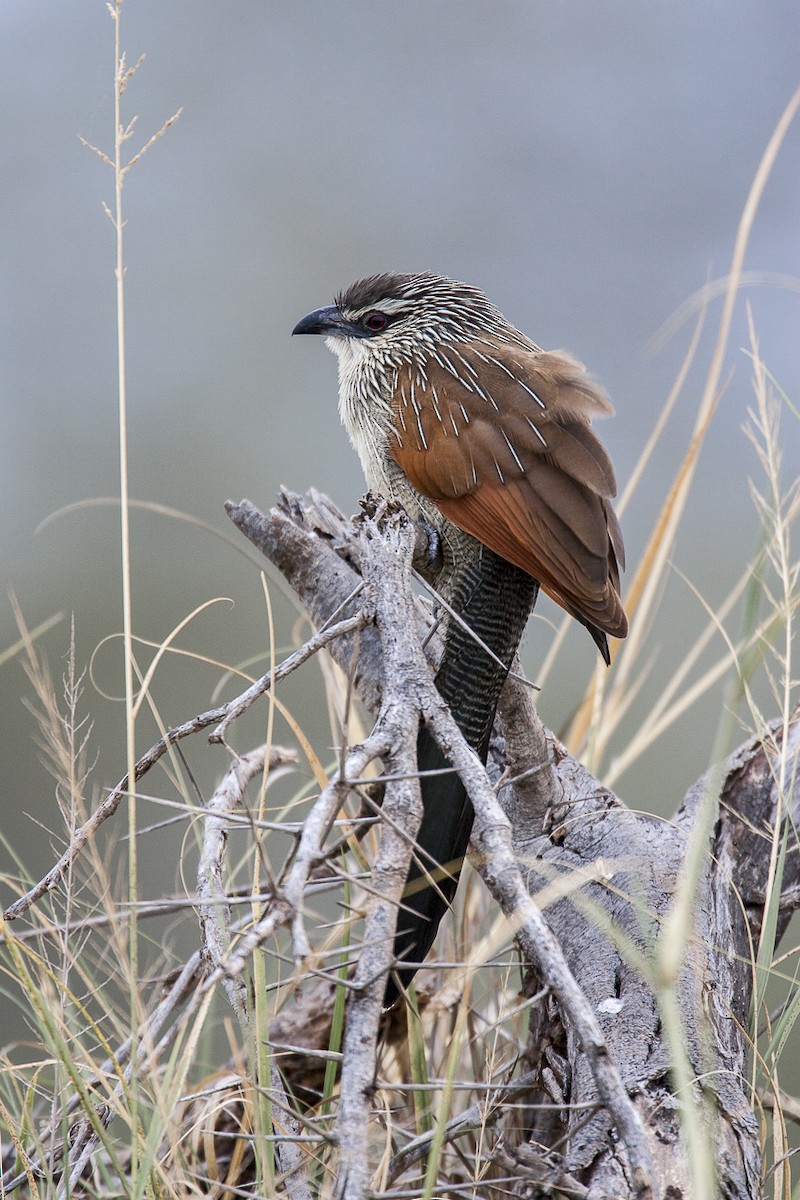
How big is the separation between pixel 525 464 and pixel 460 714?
1.54 feet

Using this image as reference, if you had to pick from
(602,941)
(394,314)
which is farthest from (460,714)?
(394,314)

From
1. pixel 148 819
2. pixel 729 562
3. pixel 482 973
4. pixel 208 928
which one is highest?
pixel 729 562

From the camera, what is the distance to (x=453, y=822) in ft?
4.95

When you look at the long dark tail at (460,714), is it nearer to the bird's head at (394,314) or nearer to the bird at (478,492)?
the bird at (478,492)

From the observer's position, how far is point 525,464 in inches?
72.4

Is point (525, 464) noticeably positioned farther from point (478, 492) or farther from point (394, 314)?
point (394, 314)

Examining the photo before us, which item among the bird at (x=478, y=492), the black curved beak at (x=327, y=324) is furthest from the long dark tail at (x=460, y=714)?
the black curved beak at (x=327, y=324)

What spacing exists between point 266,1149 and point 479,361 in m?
1.50

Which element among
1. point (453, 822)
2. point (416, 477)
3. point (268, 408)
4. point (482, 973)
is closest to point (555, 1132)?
point (453, 822)

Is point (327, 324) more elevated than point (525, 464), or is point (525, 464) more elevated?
point (327, 324)

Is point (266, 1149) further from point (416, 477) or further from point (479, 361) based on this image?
point (479, 361)

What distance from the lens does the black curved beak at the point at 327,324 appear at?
2414 millimetres

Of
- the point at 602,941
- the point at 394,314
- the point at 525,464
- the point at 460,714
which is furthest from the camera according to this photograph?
the point at 394,314

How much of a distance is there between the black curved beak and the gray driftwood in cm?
41
